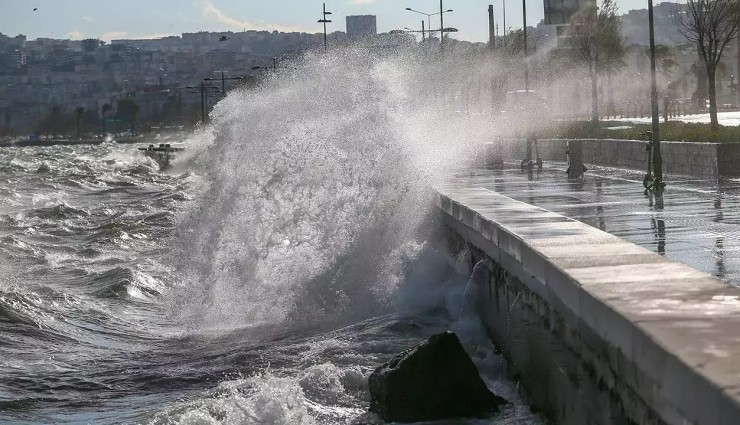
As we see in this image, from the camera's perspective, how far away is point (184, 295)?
17312mm

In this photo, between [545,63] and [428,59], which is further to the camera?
[545,63]

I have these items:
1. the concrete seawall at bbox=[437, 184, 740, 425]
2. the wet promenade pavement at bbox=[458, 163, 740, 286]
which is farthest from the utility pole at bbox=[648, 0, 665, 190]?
the concrete seawall at bbox=[437, 184, 740, 425]

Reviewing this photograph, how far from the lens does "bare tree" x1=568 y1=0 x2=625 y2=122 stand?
58400 millimetres

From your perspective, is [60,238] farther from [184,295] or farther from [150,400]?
[150,400]

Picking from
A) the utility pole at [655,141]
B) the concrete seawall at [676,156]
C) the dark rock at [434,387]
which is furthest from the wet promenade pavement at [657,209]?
the dark rock at [434,387]

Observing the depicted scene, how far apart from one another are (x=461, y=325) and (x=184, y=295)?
621cm

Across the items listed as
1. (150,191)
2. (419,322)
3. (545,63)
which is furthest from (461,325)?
(545,63)

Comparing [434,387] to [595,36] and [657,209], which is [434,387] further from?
[595,36]

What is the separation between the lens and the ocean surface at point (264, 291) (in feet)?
32.3

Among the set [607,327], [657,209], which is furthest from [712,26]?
[607,327]

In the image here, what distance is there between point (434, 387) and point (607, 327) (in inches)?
97.2

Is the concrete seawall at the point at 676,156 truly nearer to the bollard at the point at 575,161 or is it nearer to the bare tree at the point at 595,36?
the bollard at the point at 575,161

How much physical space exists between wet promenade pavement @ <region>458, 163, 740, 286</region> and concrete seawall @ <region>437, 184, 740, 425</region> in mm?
943

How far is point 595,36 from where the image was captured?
58781 millimetres
